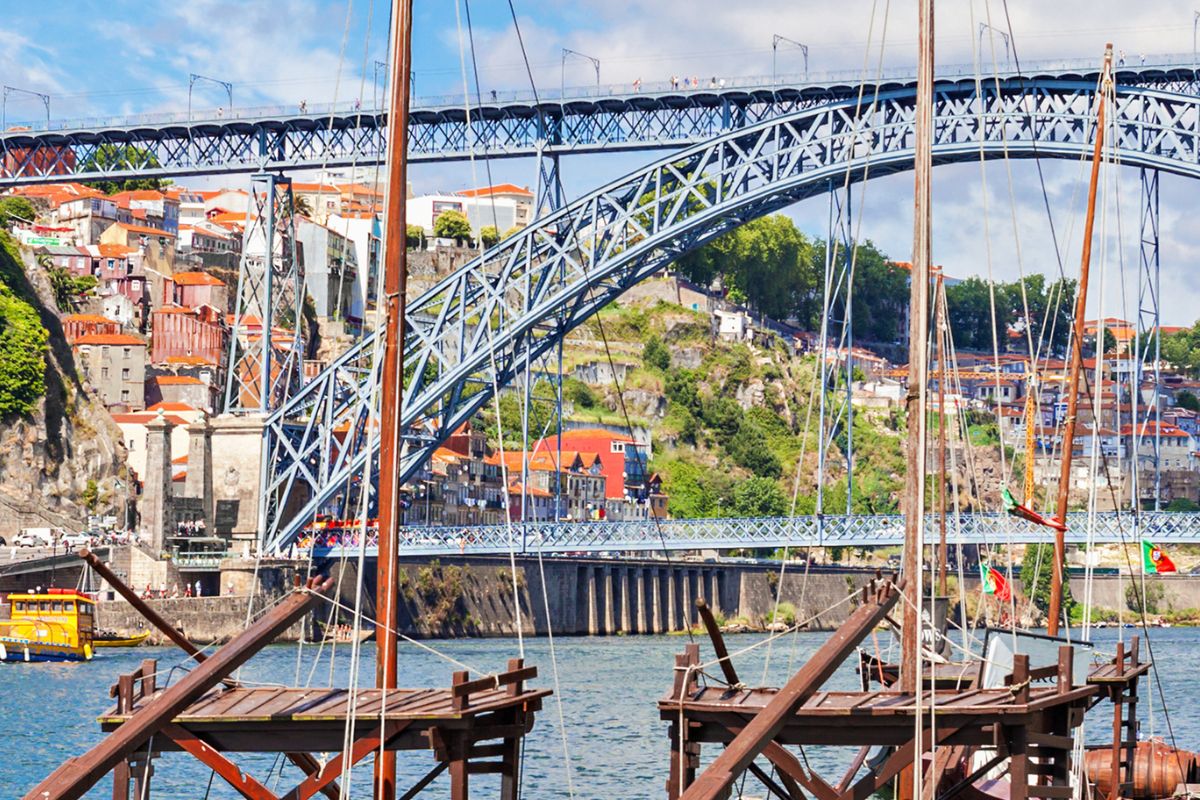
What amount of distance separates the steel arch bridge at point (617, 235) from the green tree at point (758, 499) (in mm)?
34756

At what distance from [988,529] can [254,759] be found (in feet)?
106

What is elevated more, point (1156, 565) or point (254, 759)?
point (1156, 565)

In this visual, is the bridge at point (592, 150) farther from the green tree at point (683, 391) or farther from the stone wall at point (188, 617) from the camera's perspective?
the green tree at point (683, 391)

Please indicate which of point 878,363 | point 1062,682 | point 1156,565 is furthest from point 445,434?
point 878,363

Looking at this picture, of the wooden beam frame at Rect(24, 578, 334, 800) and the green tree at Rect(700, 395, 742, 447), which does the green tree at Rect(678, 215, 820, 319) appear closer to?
the green tree at Rect(700, 395, 742, 447)

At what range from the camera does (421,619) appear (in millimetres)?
59750

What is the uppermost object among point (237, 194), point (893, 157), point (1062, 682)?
point (237, 194)

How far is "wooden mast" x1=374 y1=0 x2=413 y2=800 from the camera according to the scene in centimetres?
1324

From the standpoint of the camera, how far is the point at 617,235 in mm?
54719

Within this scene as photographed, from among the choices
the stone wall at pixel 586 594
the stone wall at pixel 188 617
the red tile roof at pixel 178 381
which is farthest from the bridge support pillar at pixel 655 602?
the red tile roof at pixel 178 381

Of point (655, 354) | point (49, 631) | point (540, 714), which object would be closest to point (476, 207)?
point (655, 354)

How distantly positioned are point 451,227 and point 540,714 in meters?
80.6

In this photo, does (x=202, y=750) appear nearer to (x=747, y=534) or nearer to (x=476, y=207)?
(x=747, y=534)

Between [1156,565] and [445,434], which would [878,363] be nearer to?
[445,434]
